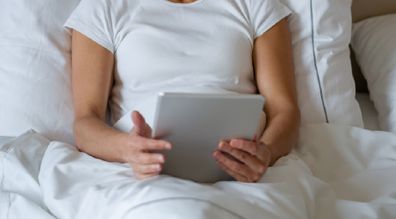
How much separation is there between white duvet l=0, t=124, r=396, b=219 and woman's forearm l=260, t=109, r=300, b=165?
0.07ft

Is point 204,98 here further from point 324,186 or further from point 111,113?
point 111,113

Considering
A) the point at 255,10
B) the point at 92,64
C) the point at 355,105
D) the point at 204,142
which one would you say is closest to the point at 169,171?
Answer: the point at 204,142

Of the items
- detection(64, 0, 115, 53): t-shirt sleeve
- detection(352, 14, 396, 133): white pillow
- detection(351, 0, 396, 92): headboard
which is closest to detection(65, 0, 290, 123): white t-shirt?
detection(64, 0, 115, 53): t-shirt sleeve

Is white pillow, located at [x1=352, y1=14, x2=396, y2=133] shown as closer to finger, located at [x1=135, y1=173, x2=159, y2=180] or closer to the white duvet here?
the white duvet

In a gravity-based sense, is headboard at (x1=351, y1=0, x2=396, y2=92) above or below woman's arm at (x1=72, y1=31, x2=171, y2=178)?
below

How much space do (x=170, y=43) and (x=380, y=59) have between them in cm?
59

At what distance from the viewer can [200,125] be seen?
0.86 m

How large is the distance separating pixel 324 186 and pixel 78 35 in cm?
58

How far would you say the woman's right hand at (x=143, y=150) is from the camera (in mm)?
872

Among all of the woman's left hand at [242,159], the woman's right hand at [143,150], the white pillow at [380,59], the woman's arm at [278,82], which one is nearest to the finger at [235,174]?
the woman's left hand at [242,159]

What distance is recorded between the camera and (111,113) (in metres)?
1.26

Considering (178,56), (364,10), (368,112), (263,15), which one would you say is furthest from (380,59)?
(178,56)

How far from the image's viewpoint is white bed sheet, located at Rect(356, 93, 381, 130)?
144 cm

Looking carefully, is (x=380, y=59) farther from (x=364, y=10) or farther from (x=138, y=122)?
(x=138, y=122)
